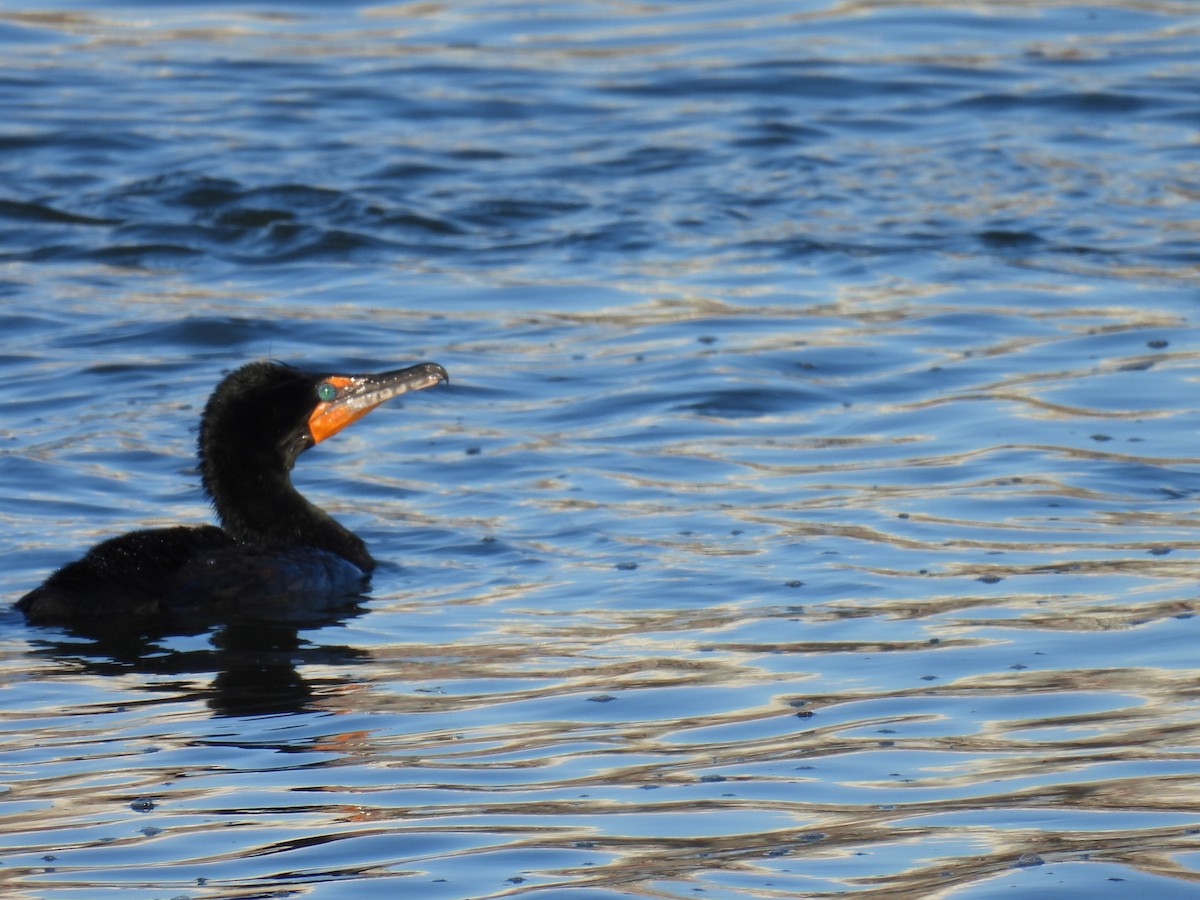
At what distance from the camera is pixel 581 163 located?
55.0ft

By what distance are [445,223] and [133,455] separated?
516 centimetres

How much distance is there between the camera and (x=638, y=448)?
34.0ft

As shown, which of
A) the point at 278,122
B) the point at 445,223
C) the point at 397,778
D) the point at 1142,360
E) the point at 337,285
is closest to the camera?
the point at 397,778

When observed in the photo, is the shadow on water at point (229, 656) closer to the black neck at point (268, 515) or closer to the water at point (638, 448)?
the water at point (638, 448)

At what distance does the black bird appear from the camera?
805cm

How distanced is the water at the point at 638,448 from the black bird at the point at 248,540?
0.24 meters

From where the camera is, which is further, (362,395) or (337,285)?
(337,285)

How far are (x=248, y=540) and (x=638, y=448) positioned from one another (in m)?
2.21

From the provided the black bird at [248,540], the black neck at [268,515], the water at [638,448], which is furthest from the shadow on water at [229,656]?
the black neck at [268,515]

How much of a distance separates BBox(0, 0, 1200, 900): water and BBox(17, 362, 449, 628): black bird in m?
0.24

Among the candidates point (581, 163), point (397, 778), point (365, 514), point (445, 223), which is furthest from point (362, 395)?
point (581, 163)

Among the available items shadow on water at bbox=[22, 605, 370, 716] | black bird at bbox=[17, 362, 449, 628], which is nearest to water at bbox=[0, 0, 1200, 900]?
shadow on water at bbox=[22, 605, 370, 716]

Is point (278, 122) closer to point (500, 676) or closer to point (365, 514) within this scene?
point (365, 514)

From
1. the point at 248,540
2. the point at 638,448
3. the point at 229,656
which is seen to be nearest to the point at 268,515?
the point at 248,540
